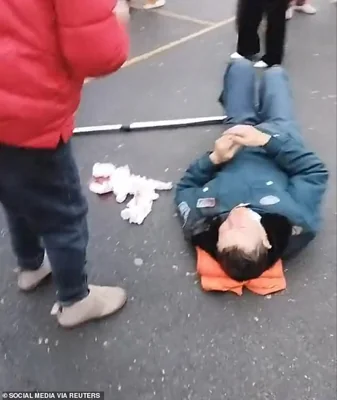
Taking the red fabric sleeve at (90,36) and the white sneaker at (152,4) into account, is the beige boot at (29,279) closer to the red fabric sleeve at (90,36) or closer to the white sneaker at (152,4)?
the red fabric sleeve at (90,36)

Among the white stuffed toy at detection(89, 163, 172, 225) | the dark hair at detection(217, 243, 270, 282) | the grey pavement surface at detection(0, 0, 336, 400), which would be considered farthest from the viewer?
the white stuffed toy at detection(89, 163, 172, 225)

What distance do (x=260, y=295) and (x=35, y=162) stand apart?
0.64m

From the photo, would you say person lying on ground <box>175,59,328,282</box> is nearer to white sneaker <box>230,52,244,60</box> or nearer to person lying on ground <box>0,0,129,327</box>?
person lying on ground <box>0,0,129,327</box>

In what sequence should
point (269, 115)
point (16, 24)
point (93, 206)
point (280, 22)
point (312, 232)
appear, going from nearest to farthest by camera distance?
point (16, 24) < point (312, 232) < point (93, 206) < point (269, 115) < point (280, 22)

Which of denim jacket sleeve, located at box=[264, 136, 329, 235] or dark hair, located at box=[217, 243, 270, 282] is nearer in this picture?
dark hair, located at box=[217, 243, 270, 282]

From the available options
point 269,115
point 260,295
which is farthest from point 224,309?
point 269,115

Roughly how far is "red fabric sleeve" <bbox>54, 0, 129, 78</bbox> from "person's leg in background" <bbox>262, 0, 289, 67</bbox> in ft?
4.85

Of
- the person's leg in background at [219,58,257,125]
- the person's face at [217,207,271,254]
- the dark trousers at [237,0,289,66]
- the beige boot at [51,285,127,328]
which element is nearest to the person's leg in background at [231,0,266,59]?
the dark trousers at [237,0,289,66]

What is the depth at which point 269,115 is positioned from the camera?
6.10ft

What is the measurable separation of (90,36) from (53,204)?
0.33 m

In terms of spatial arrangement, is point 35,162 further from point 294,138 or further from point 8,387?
point 294,138

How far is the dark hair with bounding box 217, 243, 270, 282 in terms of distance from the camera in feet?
4.59

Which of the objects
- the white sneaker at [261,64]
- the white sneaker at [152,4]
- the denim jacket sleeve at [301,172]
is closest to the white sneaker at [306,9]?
the white sneaker at [152,4]

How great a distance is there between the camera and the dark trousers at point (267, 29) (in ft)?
7.66
